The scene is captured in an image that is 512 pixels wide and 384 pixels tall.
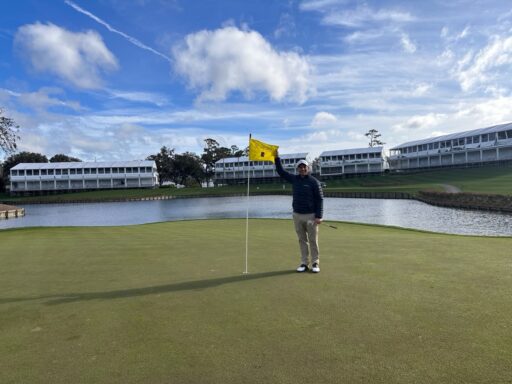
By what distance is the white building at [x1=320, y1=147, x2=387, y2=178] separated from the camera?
399ft

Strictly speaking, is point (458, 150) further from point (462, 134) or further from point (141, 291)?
point (141, 291)

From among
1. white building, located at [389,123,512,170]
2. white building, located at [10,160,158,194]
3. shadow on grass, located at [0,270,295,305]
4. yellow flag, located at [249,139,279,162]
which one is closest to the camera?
shadow on grass, located at [0,270,295,305]

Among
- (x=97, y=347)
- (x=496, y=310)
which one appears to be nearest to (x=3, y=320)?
(x=97, y=347)

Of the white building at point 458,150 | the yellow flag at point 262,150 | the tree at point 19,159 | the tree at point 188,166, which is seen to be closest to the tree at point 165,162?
the tree at point 188,166

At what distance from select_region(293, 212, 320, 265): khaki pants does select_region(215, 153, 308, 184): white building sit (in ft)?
393

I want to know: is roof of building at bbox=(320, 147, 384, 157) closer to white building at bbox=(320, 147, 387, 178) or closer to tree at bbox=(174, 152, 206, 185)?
white building at bbox=(320, 147, 387, 178)

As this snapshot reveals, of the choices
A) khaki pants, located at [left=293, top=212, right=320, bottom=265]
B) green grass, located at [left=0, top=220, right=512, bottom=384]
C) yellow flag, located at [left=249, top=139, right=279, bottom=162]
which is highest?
yellow flag, located at [left=249, top=139, right=279, bottom=162]

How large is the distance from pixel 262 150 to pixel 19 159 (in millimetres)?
152707

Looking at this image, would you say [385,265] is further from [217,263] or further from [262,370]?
[262,370]

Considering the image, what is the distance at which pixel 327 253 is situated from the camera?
1040 centimetres

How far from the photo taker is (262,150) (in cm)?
957

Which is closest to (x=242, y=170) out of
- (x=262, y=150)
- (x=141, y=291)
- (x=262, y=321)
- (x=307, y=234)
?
(x=262, y=150)

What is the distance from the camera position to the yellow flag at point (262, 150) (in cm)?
953

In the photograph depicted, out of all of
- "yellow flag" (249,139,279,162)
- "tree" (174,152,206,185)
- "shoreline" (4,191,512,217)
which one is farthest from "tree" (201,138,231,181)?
"yellow flag" (249,139,279,162)
